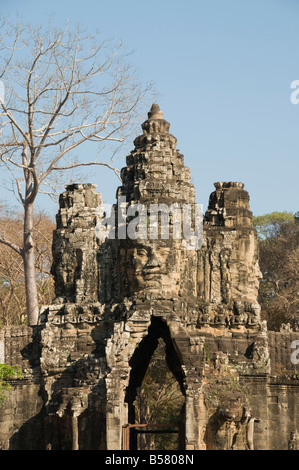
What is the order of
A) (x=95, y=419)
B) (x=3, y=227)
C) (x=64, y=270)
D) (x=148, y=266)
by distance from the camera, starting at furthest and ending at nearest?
(x=3, y=227) < (x=64, y=270) < (x=148, y=266) < (x=95, y=419)

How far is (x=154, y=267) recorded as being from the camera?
86.4 ft

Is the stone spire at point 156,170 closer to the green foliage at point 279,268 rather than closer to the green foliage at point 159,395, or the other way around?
the green foliage at point 159,395

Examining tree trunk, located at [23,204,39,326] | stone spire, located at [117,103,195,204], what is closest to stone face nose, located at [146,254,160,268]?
stone spire, located at [117,103,195,204]

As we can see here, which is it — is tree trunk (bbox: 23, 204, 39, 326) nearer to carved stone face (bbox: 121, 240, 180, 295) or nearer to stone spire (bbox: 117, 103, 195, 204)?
stone spire (bbox: 117, 103, 195, 204)

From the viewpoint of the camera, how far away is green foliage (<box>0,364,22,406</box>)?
26.5 meters

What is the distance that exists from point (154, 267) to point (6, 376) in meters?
4.90

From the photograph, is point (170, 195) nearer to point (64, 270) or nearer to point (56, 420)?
point (64, 270)

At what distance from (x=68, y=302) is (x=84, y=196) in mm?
3158

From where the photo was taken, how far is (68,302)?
27703 millimetres

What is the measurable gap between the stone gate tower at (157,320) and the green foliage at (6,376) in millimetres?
422

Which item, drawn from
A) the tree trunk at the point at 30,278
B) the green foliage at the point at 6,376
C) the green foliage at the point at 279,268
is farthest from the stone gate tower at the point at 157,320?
the green foliage at the point at 279,268

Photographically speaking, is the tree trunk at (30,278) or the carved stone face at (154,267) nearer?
the carved stone face at (154,267)

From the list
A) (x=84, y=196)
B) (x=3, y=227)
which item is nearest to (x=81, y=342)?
(x=84, y=196)

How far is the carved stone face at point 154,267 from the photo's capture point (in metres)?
26.4
